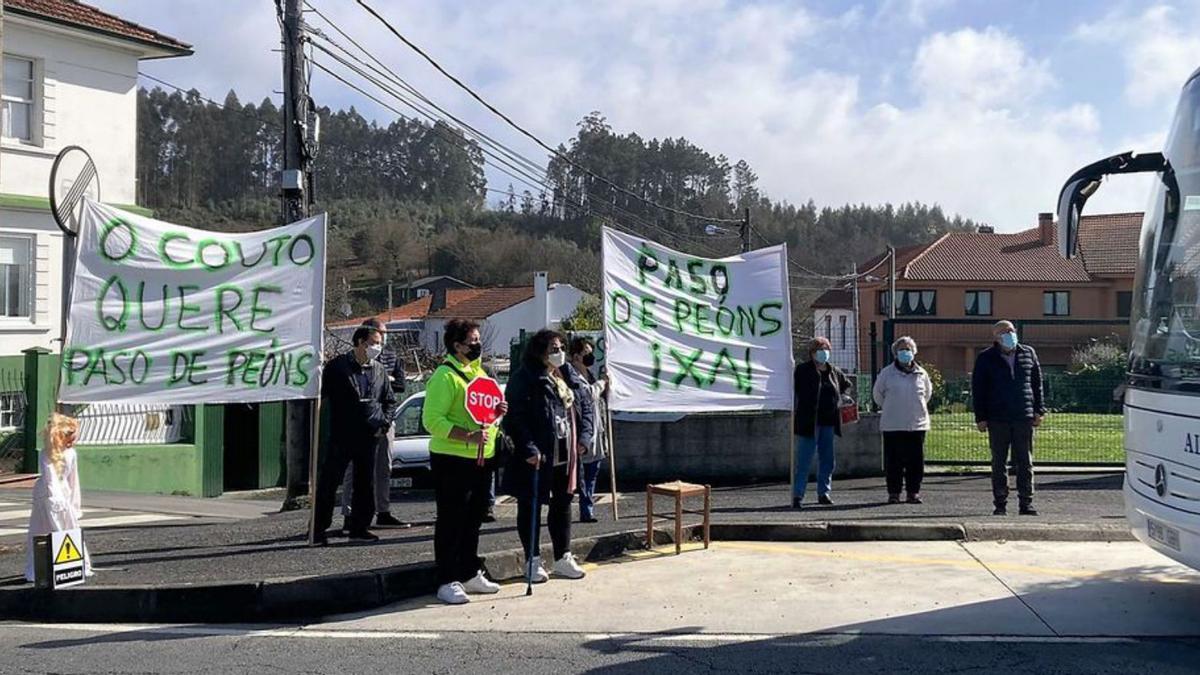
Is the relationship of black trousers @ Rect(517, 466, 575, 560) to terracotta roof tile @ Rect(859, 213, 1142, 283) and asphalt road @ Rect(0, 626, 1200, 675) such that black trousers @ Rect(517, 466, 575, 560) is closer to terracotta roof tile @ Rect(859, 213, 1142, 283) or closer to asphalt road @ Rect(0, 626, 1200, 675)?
asphalt road @ Rect(0, 626, 1200, 675)

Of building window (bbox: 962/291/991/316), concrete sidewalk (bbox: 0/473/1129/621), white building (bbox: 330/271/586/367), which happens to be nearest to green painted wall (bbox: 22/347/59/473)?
concrete sidewalk (bbox: 0/473/1129/621)

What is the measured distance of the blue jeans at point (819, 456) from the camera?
12.0 m

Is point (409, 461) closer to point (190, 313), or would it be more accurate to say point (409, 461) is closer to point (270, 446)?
point (270, 446)

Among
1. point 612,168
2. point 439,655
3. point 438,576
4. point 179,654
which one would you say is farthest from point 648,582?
point 612,168

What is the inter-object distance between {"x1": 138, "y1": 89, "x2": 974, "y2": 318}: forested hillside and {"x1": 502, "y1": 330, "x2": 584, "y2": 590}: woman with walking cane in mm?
37162

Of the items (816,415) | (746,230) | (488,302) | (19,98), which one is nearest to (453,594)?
(816,415)

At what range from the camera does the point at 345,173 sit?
64312mm

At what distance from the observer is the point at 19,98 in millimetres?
22641

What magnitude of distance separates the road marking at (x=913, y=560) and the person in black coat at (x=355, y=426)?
10.2ft

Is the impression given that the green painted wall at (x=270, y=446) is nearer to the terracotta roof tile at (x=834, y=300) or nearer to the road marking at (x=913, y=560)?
the road marking at (x=913, y=560)

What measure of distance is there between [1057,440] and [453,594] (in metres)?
11.2

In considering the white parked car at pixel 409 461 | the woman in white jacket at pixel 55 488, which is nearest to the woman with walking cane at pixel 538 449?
the woman in white jacket at pixel 55 488

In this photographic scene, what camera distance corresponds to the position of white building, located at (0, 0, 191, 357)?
877 inches

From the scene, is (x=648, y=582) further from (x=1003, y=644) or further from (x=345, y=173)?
(x=345, y=173)
